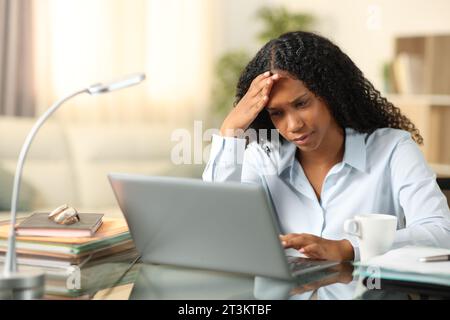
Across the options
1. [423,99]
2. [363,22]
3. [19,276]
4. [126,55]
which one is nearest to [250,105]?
[19,276]

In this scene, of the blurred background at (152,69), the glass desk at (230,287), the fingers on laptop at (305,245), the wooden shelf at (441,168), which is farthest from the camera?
the wooden shelf at (441,168)

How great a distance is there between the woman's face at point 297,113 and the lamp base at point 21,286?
0.76 m

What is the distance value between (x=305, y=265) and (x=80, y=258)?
0.42 metres

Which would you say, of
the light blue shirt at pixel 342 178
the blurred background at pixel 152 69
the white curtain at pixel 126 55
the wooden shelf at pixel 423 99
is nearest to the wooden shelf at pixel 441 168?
the blurred background at pixel 152 69

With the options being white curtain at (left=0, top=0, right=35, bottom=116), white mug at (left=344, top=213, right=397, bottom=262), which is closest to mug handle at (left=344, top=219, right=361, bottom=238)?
white mug at (left=344, top=213, right=397, bottom=262)

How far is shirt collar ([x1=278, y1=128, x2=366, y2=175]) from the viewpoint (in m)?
1.69

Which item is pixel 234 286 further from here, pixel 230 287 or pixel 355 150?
pixel 355 150

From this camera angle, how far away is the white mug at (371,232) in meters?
1.26

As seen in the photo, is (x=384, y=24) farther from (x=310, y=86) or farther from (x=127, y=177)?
(x=127, y=177)

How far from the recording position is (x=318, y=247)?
51.4 inches

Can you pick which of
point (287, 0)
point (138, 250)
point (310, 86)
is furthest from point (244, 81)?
point (287, 0)

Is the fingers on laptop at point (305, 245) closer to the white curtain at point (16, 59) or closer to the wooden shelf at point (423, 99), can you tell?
the wooden shelf at point (423, 99)
